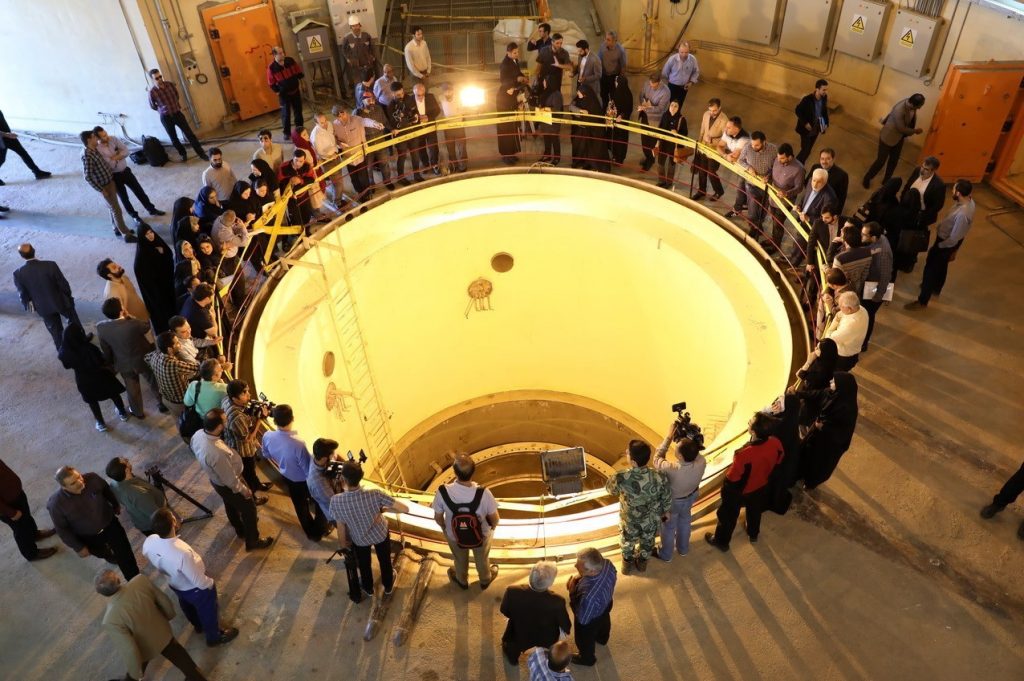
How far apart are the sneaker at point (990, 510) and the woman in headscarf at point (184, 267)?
760 cm

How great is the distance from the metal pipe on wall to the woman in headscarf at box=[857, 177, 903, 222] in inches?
401

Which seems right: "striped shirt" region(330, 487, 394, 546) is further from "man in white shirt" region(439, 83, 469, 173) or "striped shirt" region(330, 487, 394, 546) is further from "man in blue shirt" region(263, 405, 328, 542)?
"man in white shirt" region(439, 83, 469, 173)

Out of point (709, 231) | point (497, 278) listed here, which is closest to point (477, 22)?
point (497, 278)

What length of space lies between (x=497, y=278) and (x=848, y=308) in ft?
19.6

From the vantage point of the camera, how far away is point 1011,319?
8.43 metres

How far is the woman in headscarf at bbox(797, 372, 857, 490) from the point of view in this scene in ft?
20.0

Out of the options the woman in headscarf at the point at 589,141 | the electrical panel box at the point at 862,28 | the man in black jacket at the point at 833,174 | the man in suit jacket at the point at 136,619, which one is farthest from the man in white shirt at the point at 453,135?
the man in suit jacket at the point at 136,619

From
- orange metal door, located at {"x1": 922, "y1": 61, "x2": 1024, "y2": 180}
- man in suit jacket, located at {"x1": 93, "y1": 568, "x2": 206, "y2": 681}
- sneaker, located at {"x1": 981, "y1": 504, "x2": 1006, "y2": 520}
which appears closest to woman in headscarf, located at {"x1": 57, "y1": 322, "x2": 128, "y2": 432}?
man in suit jacket, located at {"x1": 93, "y1": 568, "x2": 206, "y2": 681}

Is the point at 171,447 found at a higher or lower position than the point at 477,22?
lower

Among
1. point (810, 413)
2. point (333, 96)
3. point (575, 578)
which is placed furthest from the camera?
point (333, 96)

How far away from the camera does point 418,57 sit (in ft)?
39.0

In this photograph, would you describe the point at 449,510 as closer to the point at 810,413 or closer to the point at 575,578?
the point at 575,578

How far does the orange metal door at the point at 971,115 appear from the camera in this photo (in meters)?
9.68

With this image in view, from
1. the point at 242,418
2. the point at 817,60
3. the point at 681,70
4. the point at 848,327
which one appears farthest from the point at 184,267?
the point at 817,60
